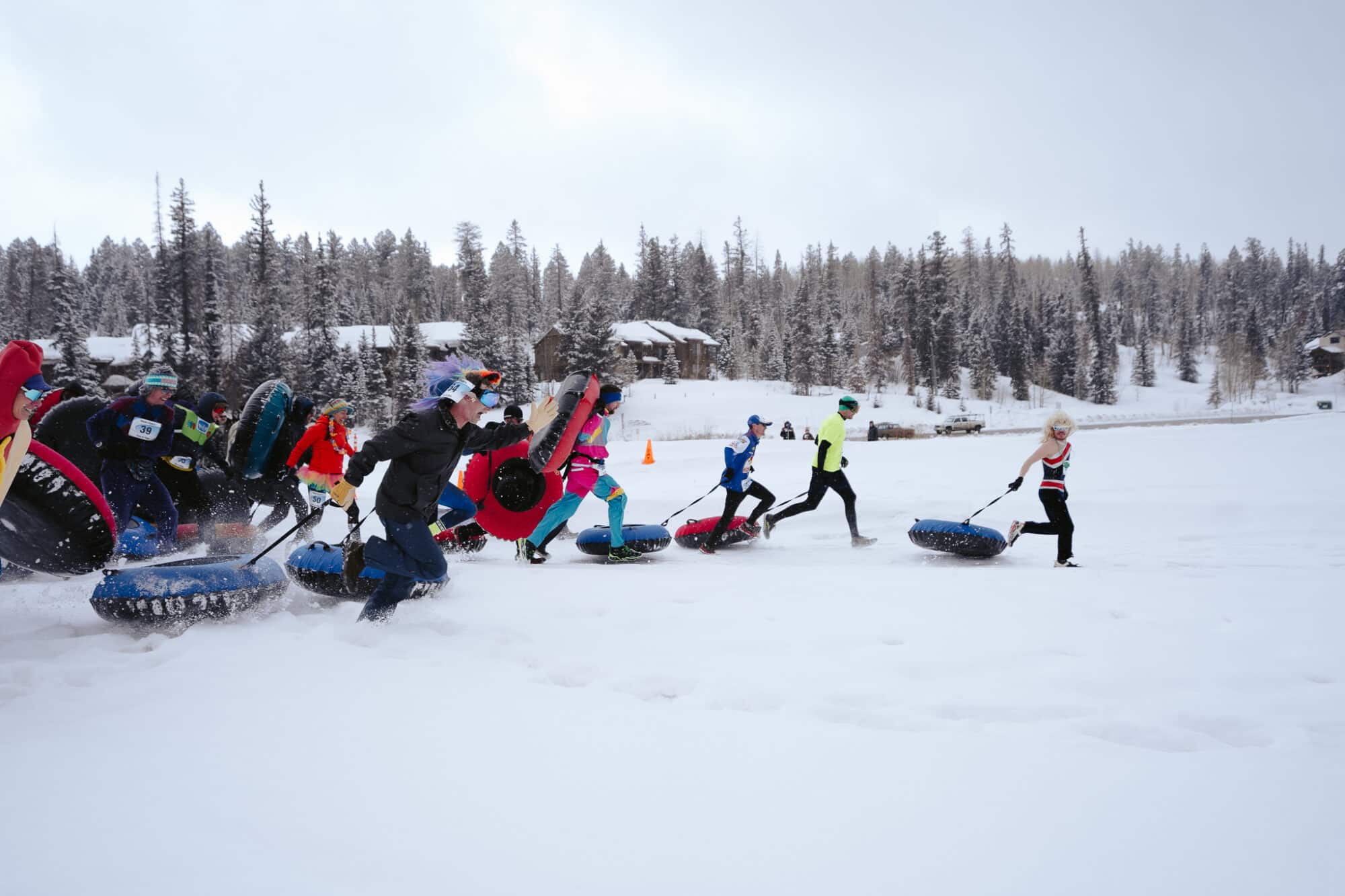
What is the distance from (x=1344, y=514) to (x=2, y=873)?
13.7 metres

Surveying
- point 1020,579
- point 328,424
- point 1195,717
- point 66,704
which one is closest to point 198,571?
point 66,704

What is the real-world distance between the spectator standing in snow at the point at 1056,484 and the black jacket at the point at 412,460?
611cm

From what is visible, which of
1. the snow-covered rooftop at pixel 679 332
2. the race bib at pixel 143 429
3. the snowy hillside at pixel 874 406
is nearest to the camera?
the race bib at pixel 143 429

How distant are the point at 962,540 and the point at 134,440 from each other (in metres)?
8.81

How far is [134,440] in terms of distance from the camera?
24.8 ft

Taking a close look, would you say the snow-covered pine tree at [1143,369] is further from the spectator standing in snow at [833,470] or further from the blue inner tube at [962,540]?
the blue inner tube at [962,540]

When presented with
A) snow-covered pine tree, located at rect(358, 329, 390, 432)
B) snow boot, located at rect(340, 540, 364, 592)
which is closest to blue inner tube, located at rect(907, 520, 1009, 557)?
snow boot, located at rect(340, 540, 364, 592)

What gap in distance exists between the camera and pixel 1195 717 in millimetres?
3188

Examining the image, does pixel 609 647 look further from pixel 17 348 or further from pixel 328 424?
pixel 328 424

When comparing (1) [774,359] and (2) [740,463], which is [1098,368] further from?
(2) [740,463]

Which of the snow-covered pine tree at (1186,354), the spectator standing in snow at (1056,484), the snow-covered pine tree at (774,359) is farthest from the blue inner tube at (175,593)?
the snow-covered pine tree at (1186,354)

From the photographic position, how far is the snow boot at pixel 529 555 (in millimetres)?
8245

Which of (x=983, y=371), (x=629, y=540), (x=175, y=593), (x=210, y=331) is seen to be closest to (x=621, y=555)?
(x=629, y=540)

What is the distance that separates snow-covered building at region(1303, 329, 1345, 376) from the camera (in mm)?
73375
